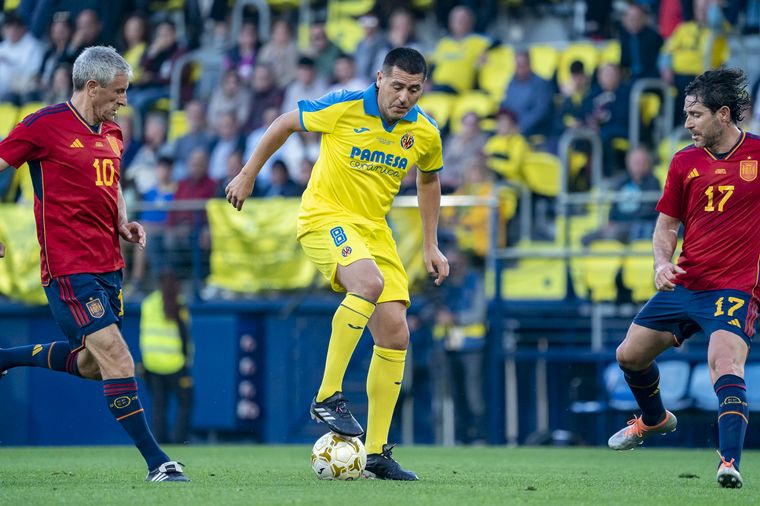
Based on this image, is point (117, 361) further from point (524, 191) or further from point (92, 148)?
point (524, 191)

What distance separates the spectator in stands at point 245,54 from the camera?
669 inches

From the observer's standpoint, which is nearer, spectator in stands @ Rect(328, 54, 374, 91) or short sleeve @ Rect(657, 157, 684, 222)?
short sleeve @ Rect(657, 157, 684, 222)

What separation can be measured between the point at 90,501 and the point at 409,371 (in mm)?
7381

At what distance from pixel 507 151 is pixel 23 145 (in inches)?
334

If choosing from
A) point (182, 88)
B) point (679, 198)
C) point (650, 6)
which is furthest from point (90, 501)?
point (182, 88)

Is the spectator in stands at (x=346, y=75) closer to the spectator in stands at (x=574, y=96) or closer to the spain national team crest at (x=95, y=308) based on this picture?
the spectator in stands at (x=574, y=96)

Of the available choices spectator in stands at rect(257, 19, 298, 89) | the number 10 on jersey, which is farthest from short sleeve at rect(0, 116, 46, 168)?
spectator in stands at rect(257, 19, 298, 89)

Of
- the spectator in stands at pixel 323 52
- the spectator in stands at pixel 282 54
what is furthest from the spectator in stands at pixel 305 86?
the spectator in stands at pixel 282 54

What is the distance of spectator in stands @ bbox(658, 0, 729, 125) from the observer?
14.1 meters

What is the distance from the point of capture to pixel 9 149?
6.38m

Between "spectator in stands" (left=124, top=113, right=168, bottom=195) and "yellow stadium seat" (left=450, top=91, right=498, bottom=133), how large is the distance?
12.3 ft

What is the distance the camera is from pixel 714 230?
6.88m

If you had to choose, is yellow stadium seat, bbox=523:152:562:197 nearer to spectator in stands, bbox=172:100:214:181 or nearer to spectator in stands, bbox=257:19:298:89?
spectator in stands, bbox=257:19:298:89

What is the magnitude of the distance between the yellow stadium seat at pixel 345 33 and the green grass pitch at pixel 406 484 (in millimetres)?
7727
